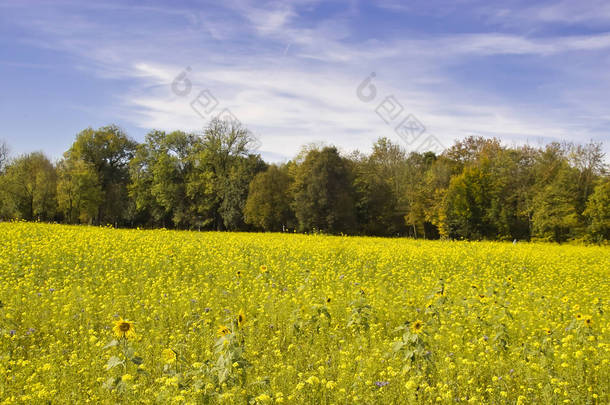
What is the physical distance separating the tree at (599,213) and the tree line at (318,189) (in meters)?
0.09

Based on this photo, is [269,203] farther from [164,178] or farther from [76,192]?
[76,192]

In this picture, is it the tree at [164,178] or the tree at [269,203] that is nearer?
the tree at [269,203]

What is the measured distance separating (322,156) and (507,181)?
20782mm

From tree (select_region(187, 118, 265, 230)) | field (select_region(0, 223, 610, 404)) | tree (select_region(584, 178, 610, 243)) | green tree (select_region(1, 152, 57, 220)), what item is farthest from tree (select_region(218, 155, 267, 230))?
tree (select_region(584, 178, 610, 243))

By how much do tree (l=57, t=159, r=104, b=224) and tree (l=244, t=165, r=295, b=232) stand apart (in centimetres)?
1828

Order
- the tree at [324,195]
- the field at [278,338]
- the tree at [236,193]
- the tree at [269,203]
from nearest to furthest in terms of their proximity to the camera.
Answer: the field at [278,338]
the tree at [324,195]
the tree at [269,203]
the tree at [236,193]

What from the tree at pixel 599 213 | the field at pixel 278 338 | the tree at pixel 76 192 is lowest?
the field at pixel 278 338

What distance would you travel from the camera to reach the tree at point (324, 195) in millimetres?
38688

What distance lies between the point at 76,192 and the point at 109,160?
12.8m

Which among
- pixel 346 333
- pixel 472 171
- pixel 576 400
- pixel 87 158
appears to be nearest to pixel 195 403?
pixel 346 333

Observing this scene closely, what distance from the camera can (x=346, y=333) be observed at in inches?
279

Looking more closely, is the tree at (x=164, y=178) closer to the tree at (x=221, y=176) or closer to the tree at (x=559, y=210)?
the tree at (x=221, y=176)

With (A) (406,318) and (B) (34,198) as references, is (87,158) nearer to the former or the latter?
(B) (34,198)

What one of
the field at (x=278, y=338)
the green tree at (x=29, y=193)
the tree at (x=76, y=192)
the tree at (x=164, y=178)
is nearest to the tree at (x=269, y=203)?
the tree at (x=164, y=178)
